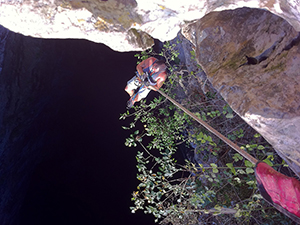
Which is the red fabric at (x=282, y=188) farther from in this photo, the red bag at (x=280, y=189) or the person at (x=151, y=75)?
the person at (x=151, y=75)

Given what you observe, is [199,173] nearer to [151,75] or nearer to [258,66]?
[151,75]

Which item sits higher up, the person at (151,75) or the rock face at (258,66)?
the rock face at (258,66)

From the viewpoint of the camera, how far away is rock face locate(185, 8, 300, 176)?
1022 millimetres

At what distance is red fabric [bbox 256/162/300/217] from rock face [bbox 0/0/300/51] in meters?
0.90

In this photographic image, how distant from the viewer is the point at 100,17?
3.70ft

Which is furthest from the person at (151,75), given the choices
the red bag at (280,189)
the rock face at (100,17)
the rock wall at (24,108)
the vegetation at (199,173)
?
the rock wall at (24,108)

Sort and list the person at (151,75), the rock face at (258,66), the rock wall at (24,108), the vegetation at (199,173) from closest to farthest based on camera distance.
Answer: the rock face at (258,66), the vegetation at (199,173), the person at (151,75), the rock wall at (24,108)

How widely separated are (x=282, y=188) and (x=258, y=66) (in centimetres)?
69

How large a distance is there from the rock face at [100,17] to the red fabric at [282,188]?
35.2 inches

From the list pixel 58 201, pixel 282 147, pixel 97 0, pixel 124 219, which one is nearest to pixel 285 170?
pixel 282 147

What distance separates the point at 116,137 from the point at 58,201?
1.97m

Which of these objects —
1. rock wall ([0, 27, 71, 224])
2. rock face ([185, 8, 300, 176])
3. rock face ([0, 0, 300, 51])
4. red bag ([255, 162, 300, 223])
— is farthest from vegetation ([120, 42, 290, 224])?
rock wall ([0, 27, 71, 224])

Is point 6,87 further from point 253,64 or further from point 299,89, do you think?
point 299,89

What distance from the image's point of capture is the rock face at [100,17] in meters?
1.04
